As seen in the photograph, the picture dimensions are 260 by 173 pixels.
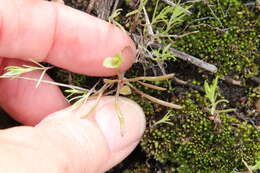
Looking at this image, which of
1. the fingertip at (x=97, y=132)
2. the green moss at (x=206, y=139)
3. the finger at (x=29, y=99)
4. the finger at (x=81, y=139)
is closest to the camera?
the finger at (x=81, y=139)

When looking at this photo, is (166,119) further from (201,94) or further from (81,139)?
(81,139)

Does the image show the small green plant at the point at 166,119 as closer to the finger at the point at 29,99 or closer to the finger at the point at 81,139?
the finger at the point at 81,139

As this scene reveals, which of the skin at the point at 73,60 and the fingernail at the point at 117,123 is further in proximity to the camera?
the fingernail at the point at 117,123

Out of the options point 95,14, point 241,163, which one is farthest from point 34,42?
point 241,163

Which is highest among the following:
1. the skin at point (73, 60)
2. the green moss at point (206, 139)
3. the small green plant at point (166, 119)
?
the skin at point (73, 60)

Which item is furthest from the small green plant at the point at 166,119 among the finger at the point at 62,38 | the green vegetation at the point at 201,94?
the finger at the point at 62,38
